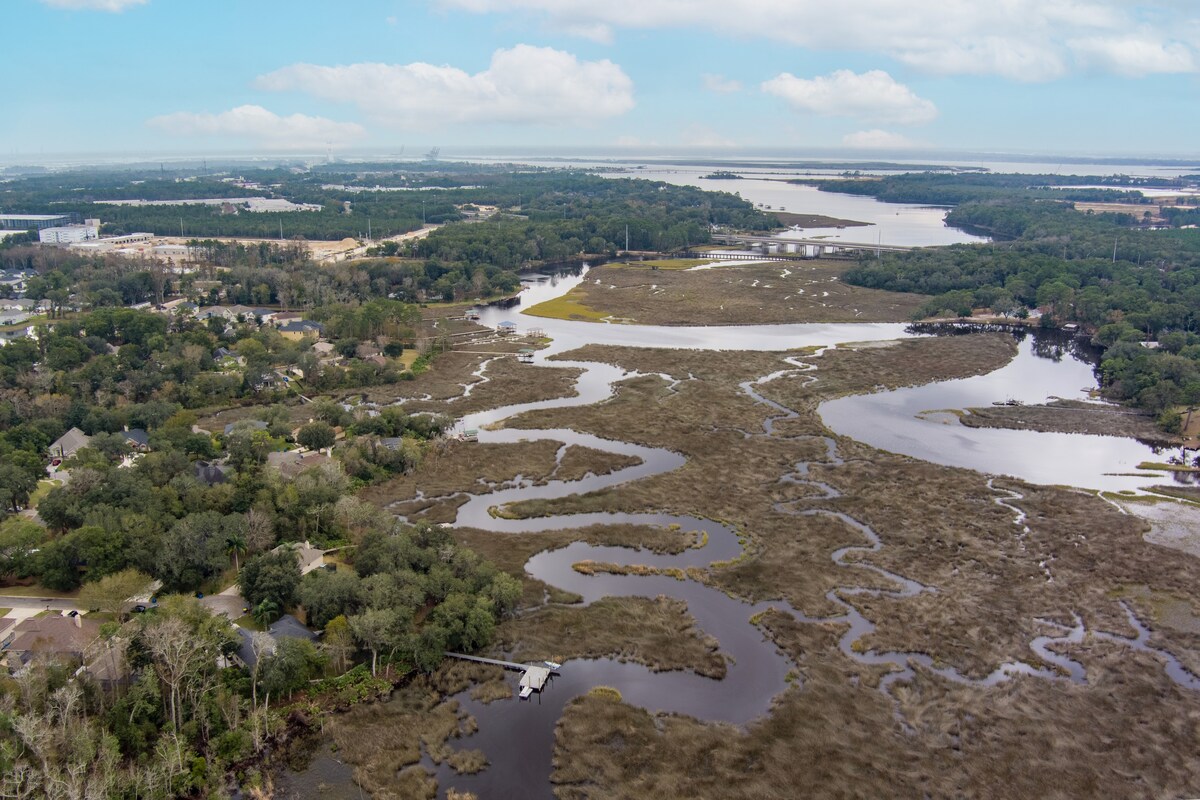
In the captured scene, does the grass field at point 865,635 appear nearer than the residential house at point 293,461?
Yes

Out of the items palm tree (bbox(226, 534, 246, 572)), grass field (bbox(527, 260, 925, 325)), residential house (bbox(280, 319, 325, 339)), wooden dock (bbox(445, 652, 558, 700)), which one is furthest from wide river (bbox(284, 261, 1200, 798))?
residential house (bbox(280, 319, 325, 339))

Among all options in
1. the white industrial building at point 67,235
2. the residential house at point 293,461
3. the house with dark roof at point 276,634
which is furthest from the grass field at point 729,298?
the white industrial building at point 67,235

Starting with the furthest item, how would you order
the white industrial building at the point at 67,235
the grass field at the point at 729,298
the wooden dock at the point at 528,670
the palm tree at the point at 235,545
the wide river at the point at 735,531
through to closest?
the white industrial building at the point at 67,235 < the grass field at the point at 729,298 < the palm tree at the point at 235,545 < the wooden dock at the point at 528,670 < the wide river at the point at 735,531

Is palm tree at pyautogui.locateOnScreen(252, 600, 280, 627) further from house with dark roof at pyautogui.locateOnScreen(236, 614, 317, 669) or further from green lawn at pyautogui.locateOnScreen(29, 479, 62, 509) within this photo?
green lawn at pyautogui.locateOnScreen(29, 479, 62, 509)

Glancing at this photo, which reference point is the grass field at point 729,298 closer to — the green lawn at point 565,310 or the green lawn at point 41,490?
the green lawn at point 565,310

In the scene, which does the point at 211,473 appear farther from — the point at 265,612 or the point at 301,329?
the point at 301,329
